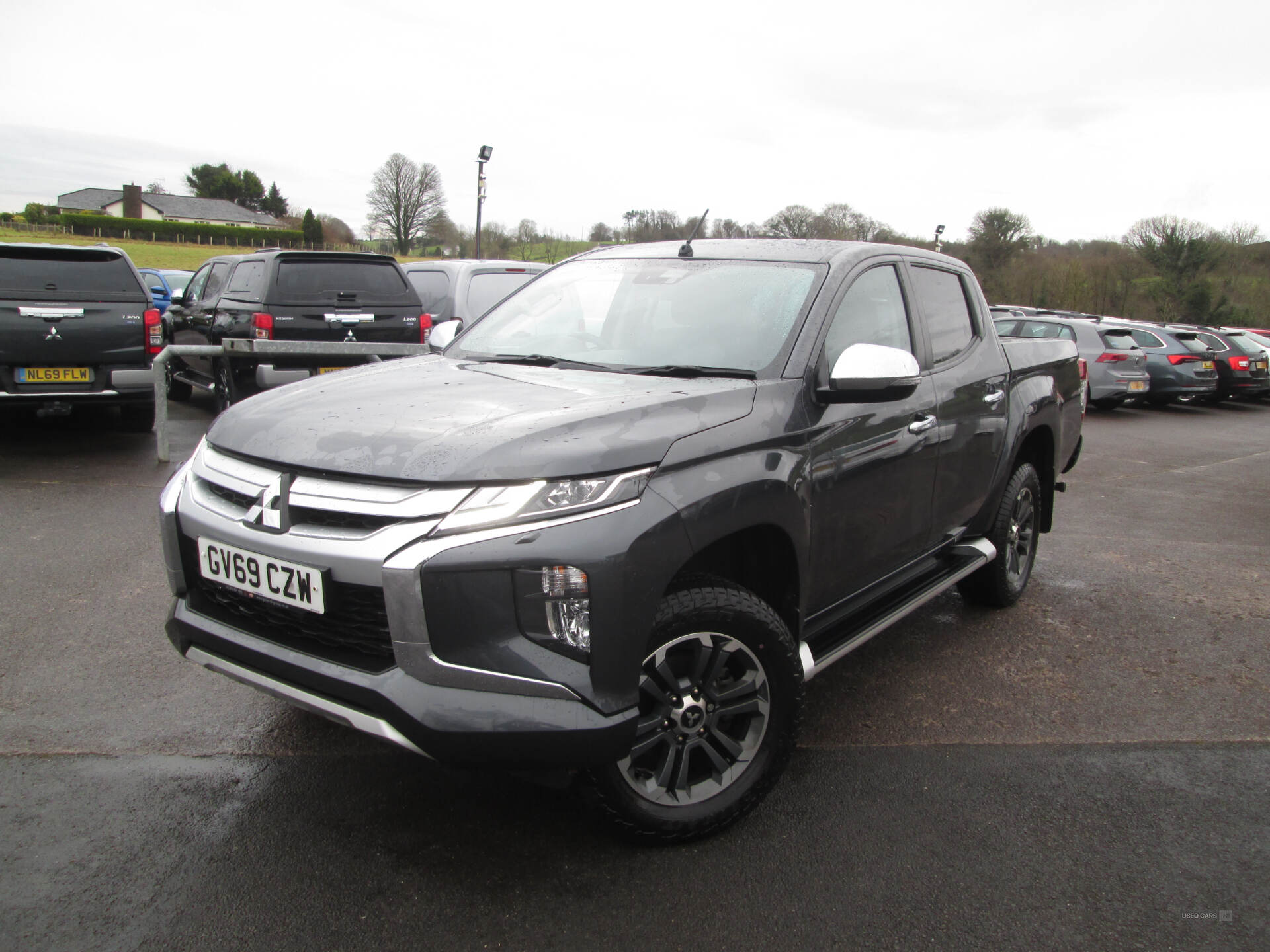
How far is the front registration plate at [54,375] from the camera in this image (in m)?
7.75

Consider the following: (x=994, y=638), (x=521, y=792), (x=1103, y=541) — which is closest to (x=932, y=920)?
(x=521, y=792)

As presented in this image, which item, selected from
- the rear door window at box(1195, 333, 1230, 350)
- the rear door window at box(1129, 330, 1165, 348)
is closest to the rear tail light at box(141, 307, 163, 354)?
the rear door window at box(1129, 330, 1165, 348)

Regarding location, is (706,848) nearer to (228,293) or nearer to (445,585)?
(445,585)

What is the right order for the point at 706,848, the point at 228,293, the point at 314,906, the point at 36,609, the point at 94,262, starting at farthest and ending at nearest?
the point at 228,293 → the point at 94,262 → the point at 36,609 → the point at 706,848 → the point at 314,906

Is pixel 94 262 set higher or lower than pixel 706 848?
higher

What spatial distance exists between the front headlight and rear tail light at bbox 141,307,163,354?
7.24 meters

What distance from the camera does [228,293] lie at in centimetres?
1023

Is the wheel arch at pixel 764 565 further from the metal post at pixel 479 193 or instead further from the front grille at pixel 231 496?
the metal post at pixel 479 193

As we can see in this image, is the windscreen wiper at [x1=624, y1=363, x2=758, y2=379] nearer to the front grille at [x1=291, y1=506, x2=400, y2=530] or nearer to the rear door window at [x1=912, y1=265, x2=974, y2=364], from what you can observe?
the front grille at [x1=291, y1=506, x2=400, y2=530]

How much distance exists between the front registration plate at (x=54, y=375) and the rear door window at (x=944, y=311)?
719 cm

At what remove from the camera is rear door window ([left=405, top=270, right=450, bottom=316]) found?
1067 centimetres

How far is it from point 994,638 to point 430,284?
8280mm

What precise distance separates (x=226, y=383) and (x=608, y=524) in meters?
7.61

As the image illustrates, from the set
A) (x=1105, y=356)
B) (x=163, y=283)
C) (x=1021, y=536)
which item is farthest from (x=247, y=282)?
(x=1105, y=356)
